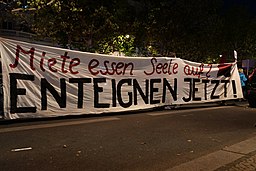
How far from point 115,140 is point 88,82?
2.92m

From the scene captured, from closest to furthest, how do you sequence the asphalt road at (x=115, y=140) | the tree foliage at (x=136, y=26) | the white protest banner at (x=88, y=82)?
the asphalt road at (x=115, y=140) < the white protest banner at (x=88, y=82) < the tree foliage at (x=136, y=26)

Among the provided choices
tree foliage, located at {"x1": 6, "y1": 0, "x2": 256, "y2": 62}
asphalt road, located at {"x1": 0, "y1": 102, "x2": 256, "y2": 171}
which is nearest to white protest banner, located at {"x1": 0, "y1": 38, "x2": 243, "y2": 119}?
asphalt road, located at {"x1": 0, "y1": 102, "x2": 256, "y2": 171}

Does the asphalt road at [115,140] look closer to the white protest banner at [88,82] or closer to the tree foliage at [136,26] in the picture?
the white protest banner at [88,82]

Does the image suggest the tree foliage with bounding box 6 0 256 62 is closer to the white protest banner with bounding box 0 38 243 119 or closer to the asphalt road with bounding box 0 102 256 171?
the white protest banner with bounding box 0 38 243 119

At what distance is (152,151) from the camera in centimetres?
555

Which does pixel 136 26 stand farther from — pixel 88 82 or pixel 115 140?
pixel 115 140

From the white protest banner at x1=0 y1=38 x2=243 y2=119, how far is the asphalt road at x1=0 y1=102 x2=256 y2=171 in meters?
0.43

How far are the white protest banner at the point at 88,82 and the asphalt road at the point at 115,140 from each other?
43 centimetres

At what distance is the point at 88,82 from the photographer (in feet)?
28.8

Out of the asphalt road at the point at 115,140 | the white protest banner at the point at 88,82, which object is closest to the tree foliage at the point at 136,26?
the white protest banner at the point at 88,82

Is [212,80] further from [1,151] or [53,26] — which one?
[53,26]

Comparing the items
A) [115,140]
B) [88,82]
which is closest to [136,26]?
[88,82]

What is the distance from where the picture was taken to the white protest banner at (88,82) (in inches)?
291

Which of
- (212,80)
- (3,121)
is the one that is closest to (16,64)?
(3,121)
